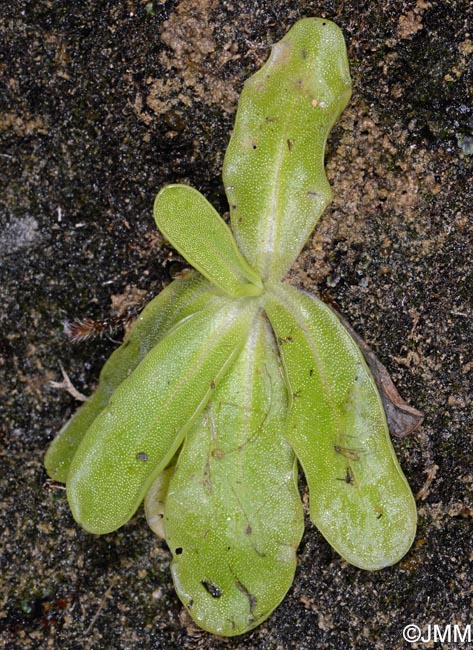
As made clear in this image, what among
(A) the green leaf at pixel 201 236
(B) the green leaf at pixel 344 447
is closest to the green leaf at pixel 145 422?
(A) the green leaf at pixel 201 236

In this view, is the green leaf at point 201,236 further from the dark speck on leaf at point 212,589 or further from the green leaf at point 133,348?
the dark speck on leaf at point 212,589

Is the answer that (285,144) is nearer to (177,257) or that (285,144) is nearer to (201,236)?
(201,236)

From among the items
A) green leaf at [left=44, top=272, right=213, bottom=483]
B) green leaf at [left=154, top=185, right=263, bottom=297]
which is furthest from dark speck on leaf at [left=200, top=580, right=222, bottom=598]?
green leaf at [left=154, top=185, right=263, bottom=297]

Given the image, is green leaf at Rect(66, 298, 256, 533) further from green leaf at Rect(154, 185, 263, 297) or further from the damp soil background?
the damp soil background

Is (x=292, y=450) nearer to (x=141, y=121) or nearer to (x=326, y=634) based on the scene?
(x=326, y=634)

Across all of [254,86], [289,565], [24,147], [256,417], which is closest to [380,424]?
[256,417]

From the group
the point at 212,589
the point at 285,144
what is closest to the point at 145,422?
the point at 212,589
